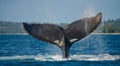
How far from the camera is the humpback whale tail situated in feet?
67.1

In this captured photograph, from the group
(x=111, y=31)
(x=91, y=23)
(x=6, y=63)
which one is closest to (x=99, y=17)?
(x=91, y=23)

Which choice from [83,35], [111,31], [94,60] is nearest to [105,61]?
[94,60]

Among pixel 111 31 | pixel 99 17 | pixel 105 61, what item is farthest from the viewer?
pixel 111 31

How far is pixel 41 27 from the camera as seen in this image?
20.5 m

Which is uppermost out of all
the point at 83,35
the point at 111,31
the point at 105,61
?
the point at 83,35

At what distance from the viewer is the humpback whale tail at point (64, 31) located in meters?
20.5

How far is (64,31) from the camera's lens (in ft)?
68.3

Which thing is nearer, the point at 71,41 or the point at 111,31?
the point at 71,41

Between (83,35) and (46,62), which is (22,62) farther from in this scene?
(83,35)

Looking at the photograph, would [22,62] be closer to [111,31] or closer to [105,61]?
[105,61]

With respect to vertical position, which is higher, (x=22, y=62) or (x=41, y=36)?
(x=41, y=36)

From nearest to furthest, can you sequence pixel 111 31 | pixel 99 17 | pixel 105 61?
pixel 99 17 < pixel 105 61 < pixel 111 31

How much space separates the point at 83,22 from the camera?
67.8 feet

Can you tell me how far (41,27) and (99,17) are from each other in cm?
286
